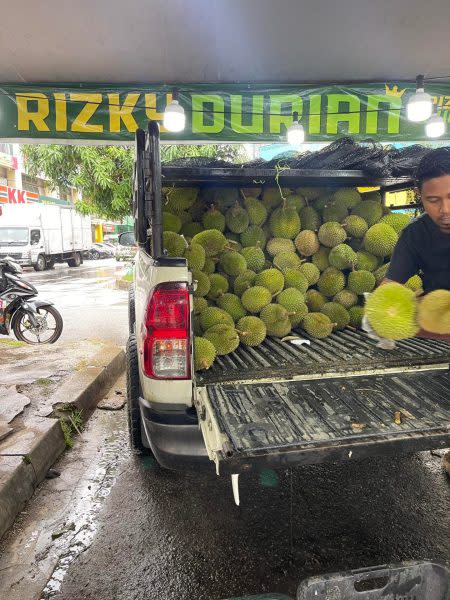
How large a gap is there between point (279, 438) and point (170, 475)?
4.66ft

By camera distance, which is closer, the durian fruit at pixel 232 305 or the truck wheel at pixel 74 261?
the durian fruit at pixel 232 305

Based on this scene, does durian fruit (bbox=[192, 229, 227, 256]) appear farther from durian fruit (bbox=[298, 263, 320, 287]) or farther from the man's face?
the man's face

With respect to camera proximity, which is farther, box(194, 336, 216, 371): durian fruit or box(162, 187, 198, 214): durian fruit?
box(162, 187, 198, 214): durian fruit

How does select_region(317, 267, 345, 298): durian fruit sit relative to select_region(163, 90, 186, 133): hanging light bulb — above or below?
below

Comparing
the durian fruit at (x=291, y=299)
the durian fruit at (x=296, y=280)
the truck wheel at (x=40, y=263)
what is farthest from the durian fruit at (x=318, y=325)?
the truck wheel at (x=40, y=263)

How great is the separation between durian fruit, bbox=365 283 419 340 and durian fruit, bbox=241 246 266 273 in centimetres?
191

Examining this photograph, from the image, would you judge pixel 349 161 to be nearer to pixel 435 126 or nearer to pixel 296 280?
pixel 296 280

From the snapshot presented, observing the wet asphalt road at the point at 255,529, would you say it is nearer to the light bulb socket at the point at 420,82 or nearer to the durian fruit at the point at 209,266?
the durian fruit at the point at 209,266

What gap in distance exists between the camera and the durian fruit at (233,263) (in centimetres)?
372

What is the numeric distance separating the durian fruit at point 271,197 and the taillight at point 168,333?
86.6 inches

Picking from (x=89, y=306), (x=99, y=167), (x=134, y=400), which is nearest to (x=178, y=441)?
(x=134, y=400)

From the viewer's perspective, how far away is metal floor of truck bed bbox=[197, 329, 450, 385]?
8.93 ft

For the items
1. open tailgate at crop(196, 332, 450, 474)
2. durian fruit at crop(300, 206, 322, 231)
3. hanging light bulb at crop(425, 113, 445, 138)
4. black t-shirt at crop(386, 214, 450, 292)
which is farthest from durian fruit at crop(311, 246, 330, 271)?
hanging light bulb at crop(425, 113, 445, 138)

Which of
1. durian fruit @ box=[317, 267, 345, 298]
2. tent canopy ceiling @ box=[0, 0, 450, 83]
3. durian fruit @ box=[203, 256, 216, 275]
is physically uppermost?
tent canopy ceiling @ box=[0, 0, 450, 83]
